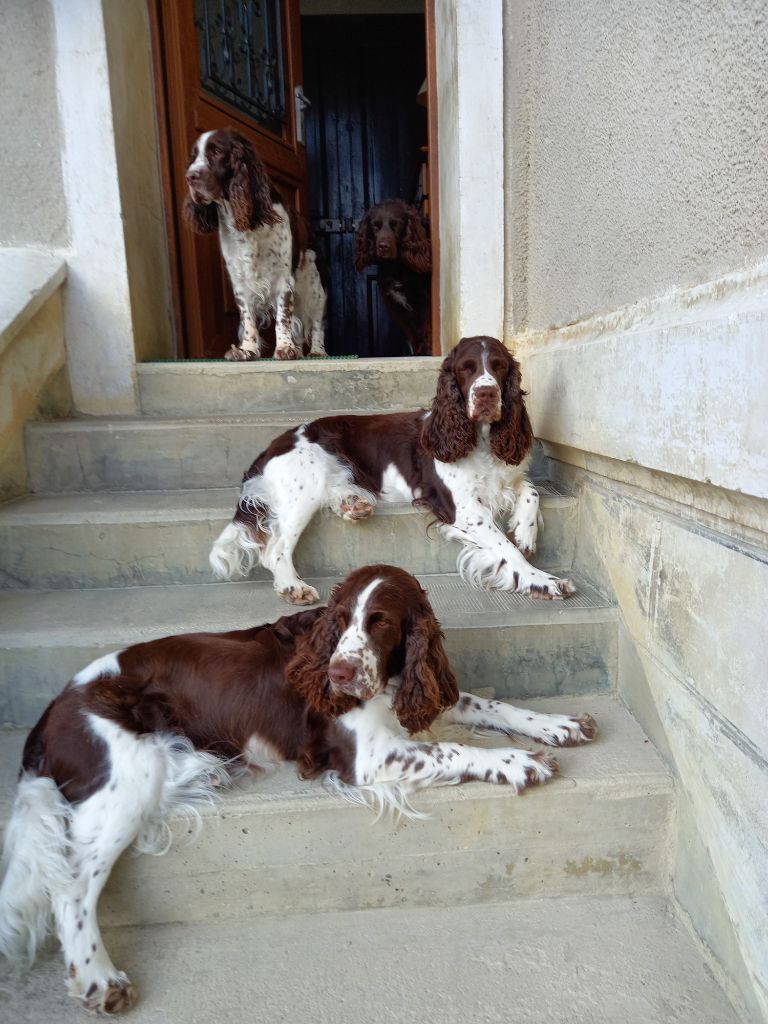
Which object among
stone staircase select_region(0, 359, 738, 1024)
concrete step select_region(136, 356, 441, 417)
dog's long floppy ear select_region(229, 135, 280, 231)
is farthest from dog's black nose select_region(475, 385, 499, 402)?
dog's long floppy ear select_region(229, 135, 280, 231)

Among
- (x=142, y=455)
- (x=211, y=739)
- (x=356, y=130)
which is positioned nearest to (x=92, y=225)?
(x=142, y=455)

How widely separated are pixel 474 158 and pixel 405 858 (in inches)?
120

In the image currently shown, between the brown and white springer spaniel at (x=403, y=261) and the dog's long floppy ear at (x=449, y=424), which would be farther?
the brown and white springer spaniel at (x=403, y=261)

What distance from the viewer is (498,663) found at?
6.81 ft

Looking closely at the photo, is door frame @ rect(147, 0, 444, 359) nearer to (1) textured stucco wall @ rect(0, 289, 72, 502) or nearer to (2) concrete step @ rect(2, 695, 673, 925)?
(1) textured stucco wall @ rect(0, 289, 72, 502)

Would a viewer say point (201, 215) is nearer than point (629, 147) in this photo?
No

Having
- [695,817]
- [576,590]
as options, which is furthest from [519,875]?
[576,590]

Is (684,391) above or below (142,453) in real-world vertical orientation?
above

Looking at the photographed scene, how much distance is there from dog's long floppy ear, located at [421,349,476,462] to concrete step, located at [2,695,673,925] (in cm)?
128

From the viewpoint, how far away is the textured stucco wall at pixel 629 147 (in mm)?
1405

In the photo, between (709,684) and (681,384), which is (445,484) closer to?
(681,384)

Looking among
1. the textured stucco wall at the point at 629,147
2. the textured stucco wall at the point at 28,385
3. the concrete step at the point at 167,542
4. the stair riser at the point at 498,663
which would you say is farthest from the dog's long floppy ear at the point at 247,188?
the stair riser at the point at 498,663

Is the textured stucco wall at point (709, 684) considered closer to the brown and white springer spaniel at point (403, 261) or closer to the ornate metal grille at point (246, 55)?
the brown and white springer spaniel at point (403, 261)

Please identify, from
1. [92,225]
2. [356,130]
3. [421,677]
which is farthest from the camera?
[356,130]
